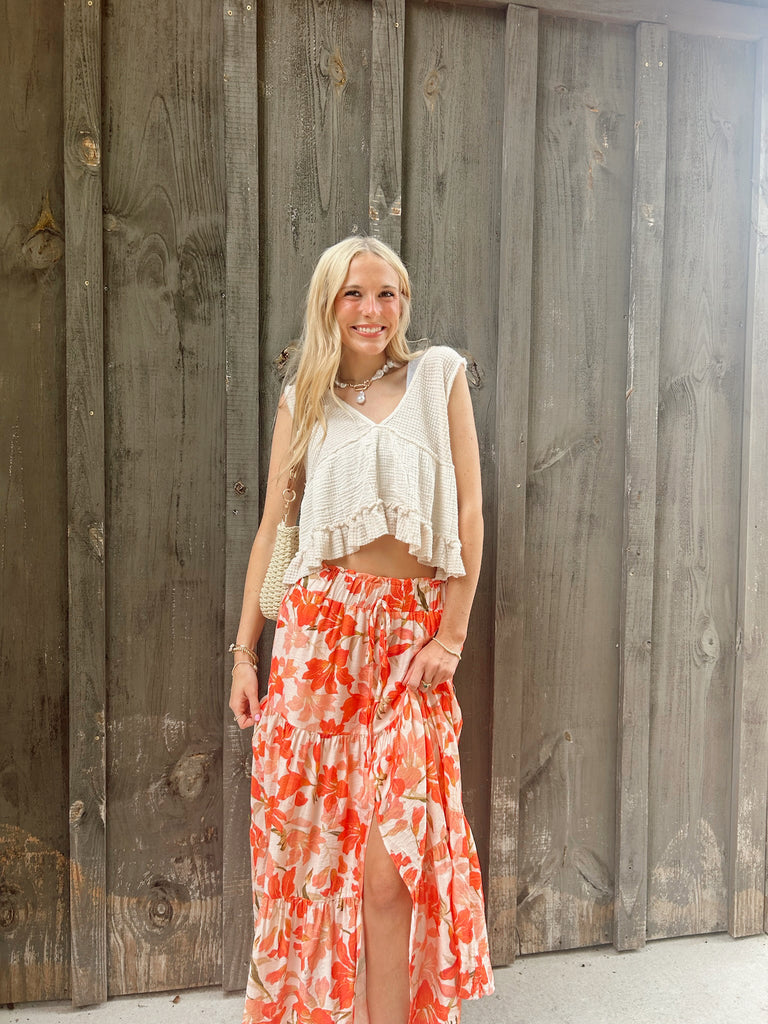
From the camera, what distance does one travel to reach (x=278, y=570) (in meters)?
1.93

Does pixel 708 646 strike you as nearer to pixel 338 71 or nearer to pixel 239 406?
pixel 239 406

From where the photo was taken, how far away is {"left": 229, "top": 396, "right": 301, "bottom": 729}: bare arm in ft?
6.43

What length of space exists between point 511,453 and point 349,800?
1072mm

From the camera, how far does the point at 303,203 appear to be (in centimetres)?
214

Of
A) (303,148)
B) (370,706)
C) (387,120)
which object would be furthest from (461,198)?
(370,706)

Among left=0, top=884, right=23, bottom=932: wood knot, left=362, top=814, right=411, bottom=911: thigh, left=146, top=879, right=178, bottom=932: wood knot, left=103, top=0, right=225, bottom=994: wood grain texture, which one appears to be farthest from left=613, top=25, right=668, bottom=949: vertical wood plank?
left=0, top=884, right=23, bottom=932: wood knot

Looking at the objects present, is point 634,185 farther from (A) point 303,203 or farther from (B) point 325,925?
(B) point 325,925

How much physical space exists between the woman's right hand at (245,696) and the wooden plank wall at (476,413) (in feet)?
A: 0.63

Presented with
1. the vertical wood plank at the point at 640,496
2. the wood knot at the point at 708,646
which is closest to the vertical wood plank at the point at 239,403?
the vertical wood plank at the point at 640,496

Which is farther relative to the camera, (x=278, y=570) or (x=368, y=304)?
(x=278, y=570)

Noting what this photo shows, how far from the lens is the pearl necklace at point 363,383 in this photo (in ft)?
6.30

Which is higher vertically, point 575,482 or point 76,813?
point 575,482

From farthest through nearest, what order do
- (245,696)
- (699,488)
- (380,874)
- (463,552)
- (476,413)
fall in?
(699,488) → (476,413) → (245,696) → (463,552) → (380,874)

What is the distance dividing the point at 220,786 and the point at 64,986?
688 millimetres
